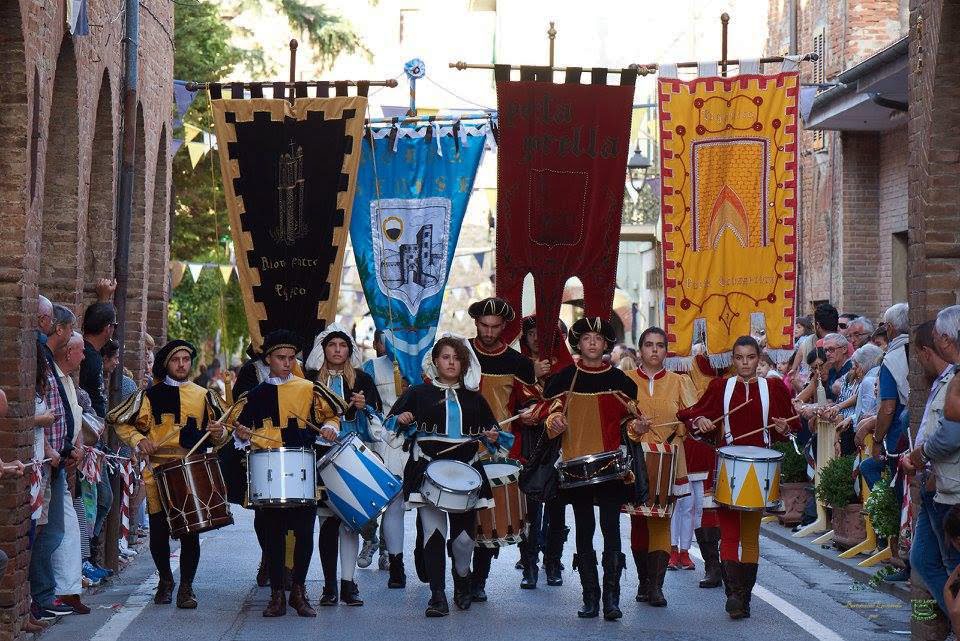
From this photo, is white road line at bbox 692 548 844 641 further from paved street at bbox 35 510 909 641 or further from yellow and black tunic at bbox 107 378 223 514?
yellow and black tunic at bbox 107 378 223 514

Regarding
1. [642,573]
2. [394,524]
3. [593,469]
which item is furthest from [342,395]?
[642,573]

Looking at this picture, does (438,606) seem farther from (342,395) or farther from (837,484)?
(837,484)

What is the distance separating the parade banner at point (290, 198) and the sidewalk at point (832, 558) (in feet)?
15.6

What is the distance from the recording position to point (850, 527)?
1437 cm

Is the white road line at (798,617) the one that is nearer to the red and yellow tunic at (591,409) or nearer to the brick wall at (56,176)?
the red and yellow tunic at (591,409)

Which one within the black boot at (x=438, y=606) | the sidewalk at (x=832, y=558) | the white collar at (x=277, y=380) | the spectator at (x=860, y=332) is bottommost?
the sidewalk at (x=832, y=558)

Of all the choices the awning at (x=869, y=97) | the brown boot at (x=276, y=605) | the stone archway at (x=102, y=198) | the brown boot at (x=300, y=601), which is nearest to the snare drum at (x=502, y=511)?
the brown boot at (x=300, y=601)

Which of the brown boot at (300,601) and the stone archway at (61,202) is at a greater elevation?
the stone archway at (61,202)

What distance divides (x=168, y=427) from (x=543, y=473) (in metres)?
2.61

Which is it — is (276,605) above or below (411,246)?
below

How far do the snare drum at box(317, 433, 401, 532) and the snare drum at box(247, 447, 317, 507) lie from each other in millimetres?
266

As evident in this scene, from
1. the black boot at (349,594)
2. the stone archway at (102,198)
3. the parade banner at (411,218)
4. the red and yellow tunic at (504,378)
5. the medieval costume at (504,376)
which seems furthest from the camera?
the stone archway at (102,198)

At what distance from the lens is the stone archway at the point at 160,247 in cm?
2077

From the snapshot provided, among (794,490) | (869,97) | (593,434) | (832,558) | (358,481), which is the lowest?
(832,558)
